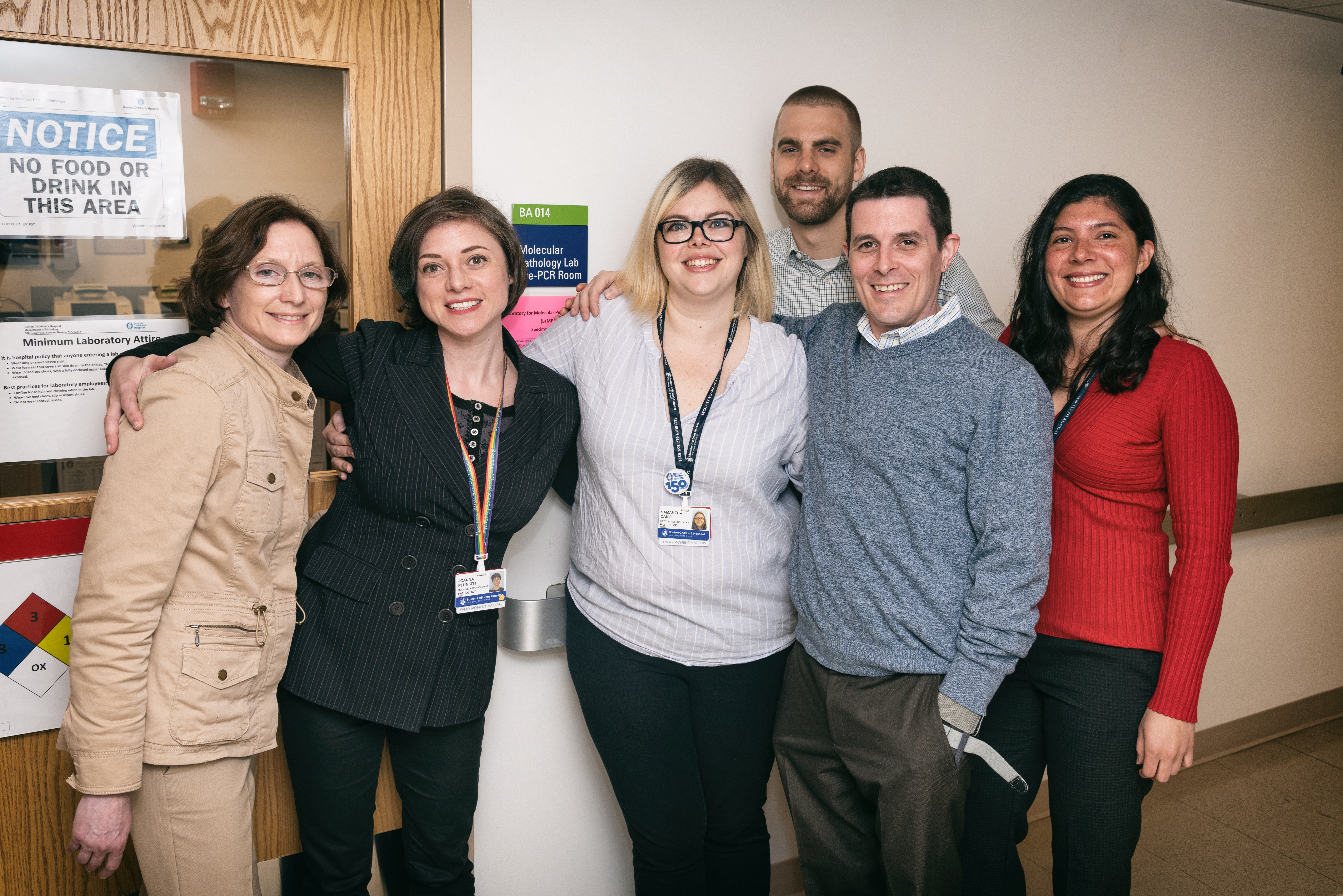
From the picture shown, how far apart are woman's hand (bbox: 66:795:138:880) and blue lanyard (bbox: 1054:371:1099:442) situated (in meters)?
1.99

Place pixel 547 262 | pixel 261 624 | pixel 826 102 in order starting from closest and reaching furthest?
1. pixel 261 624
2. pixel 547 262
3. pixel 826 102

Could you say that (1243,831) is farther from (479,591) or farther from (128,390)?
(128,390)

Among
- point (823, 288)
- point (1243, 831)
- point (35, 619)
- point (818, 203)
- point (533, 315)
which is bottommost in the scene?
point (1243, 831)

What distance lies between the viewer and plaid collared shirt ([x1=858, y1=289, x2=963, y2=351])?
71.7 inches

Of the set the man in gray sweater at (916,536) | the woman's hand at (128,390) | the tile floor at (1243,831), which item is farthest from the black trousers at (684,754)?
the tile floor at (1243,831)

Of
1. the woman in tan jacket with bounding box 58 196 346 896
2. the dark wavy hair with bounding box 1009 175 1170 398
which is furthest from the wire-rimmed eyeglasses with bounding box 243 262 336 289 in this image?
the dark wavy hair with bounding box 1009 175 1170 398

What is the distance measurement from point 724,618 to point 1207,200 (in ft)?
9.38

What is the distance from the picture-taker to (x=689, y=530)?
1955 millimetres

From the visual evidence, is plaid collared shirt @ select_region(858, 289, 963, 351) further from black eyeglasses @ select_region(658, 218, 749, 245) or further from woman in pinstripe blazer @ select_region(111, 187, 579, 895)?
woman in pinstripe blazer @ select_region(111, 187, 579, 895)

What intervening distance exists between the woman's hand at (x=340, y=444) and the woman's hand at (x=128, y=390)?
0.39m

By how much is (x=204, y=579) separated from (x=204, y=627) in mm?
87

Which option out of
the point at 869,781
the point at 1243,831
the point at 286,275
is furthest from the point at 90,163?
the point at 1243,831

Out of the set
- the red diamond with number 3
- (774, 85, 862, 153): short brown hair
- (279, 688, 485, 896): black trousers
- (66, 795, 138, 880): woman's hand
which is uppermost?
(774, 85, 862, 153): short brown hair

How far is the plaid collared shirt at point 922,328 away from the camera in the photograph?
1820mm
